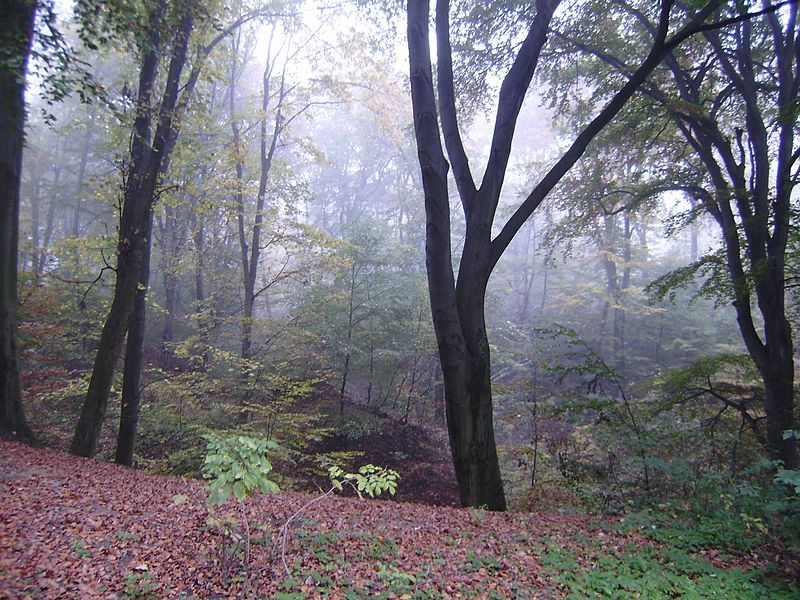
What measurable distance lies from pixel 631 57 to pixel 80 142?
78.6 feet

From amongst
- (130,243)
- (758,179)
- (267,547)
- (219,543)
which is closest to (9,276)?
(130,243)

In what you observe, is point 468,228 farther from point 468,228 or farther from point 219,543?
point 219,543

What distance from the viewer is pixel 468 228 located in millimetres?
5543

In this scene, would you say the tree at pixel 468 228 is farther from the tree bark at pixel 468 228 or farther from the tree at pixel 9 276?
the tree at pixel 9 276

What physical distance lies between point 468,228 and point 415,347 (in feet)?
22.5

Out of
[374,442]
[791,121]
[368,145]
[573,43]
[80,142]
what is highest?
[368,145]

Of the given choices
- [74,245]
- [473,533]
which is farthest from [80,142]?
[473,533]

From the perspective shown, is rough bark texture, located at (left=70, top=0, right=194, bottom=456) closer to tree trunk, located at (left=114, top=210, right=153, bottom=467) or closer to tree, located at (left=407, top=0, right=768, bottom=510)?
tree trunk, located at (left=114, top=210, right=153, bottom=467)

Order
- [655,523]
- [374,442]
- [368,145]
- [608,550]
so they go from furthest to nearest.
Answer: [368,145]
[374,442]
[655,523]
[608,550]

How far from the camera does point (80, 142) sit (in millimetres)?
21422

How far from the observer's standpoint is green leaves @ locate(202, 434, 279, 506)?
2604 mm

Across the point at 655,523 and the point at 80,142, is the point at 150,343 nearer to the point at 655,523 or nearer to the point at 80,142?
the point at 80,142

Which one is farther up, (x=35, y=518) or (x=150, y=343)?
(x=150, y=343)

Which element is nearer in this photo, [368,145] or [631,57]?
[631,57]
